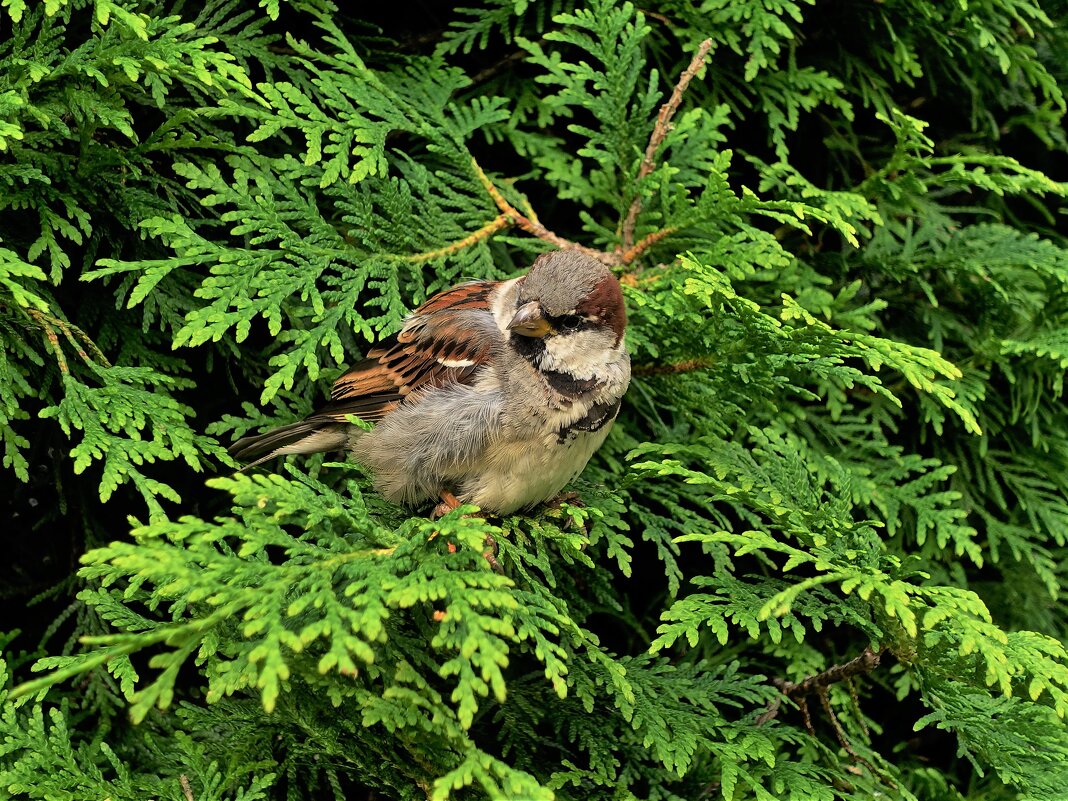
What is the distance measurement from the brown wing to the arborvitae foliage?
9cm

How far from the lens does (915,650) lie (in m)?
1.80

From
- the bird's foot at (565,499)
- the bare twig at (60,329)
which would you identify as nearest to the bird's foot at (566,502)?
the bird's foot at (565,499)

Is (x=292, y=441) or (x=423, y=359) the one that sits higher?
(x=423, y=359)

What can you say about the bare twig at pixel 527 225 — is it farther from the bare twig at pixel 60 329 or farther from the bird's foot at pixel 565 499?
the bare twig at pixel 60 329

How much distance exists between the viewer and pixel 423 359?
2074mm

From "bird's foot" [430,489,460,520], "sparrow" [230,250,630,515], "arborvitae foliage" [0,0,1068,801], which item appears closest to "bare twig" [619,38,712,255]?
"arborvitae foliage" [0,0,1068,801]

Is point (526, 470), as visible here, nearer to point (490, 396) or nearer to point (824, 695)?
point (490, 396)

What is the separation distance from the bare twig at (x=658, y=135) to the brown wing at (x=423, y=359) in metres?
0.46

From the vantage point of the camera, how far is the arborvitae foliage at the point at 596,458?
165cm

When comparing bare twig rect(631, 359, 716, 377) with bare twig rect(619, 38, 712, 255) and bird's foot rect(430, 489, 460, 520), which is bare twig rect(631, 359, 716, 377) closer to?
bare twig rect(619, 38, 712, 255)

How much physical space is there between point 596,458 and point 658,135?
779 millimetres

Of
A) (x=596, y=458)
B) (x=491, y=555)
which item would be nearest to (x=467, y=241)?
(x=596, y=458)

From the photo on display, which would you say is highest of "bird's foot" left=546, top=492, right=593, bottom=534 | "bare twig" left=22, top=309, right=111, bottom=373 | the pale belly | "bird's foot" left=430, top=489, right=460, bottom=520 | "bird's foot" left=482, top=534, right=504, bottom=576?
"bare twig" left=22, top=309, right=111, bottom=373

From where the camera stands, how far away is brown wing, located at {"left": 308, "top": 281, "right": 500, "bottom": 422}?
80.0 inches
